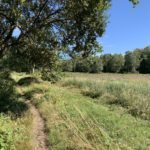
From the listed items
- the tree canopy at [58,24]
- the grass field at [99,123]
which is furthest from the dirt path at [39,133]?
the tree canopy at [58,24]

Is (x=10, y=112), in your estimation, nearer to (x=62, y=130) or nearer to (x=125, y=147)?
(x=62, y=130)

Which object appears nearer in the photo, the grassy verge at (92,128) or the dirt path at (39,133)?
the grassy verge at (92,128)

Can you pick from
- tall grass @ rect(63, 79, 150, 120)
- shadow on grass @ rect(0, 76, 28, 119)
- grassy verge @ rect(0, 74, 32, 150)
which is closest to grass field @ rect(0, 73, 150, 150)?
tall grass @ rect(63, 79, 150, 120)

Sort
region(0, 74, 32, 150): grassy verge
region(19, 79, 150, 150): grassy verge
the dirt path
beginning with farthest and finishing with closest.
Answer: the dirt path
region(19, 79, 150, 150): grassy verge
region(0, 74, 32, 150): grassy verge

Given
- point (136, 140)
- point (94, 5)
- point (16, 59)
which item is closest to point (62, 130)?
point (136, 140)

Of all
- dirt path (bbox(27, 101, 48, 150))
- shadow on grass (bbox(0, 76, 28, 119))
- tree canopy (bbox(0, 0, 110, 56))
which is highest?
tree canopy (bbox(0, 0, 110, 56))

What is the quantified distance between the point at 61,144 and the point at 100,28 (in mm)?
8073

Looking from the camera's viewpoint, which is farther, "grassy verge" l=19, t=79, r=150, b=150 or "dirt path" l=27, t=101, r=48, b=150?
"dirt path" l=27, t=101, r=48, b=150

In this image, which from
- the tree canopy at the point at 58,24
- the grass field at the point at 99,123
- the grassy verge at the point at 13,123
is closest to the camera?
the grassy verge at the point at 13,123

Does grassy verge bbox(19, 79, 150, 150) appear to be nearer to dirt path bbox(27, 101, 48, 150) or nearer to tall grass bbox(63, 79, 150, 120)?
dirt path bbox(27, 101, 48, 150)

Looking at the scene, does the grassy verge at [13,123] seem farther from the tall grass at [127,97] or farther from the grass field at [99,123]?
the tall grass at [127,97]

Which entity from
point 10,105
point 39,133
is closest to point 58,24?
point 10,105

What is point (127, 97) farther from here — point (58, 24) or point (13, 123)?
point (13, 123)

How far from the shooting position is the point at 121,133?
12.0m
